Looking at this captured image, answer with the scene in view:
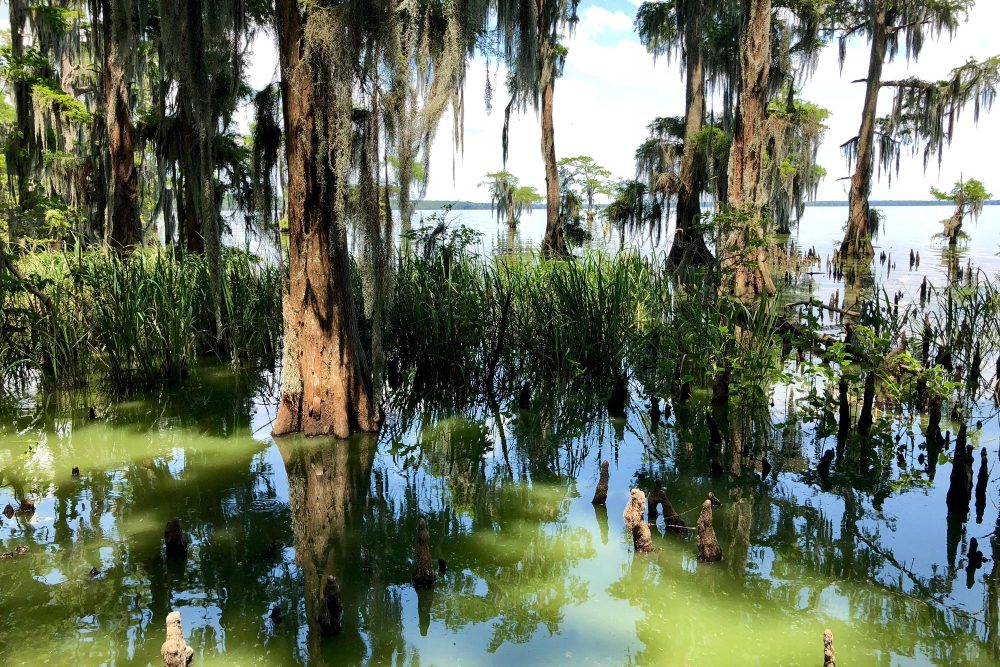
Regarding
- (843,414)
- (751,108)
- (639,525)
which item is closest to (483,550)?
(639,525)

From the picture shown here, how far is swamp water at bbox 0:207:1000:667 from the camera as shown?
292 cm

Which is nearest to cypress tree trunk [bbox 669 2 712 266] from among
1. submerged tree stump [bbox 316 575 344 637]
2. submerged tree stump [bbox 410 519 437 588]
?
submerged tree stump [bbox 410 519 437 588]

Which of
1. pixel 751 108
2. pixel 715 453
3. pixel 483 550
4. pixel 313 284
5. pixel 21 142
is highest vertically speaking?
pixel 21 142

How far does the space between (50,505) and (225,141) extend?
30.5 ft

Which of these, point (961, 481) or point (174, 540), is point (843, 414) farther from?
point (174, 540)

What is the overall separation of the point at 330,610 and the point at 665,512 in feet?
6.41

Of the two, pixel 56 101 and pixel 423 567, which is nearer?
pixel 423 567

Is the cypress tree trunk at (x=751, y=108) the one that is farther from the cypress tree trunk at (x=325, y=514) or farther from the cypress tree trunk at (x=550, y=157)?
the cypress tree trunk at (x=550, y=157)

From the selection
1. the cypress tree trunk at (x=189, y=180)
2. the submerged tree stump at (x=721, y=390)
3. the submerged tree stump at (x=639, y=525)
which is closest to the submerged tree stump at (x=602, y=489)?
the submerged tree stump at (x=639, y=525)

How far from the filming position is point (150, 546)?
3762 mm

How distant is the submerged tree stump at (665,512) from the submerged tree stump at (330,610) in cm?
190

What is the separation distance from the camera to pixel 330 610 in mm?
2953

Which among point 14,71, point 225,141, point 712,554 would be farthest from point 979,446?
point 14,71

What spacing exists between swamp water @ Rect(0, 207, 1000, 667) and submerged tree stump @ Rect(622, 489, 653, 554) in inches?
2.8
